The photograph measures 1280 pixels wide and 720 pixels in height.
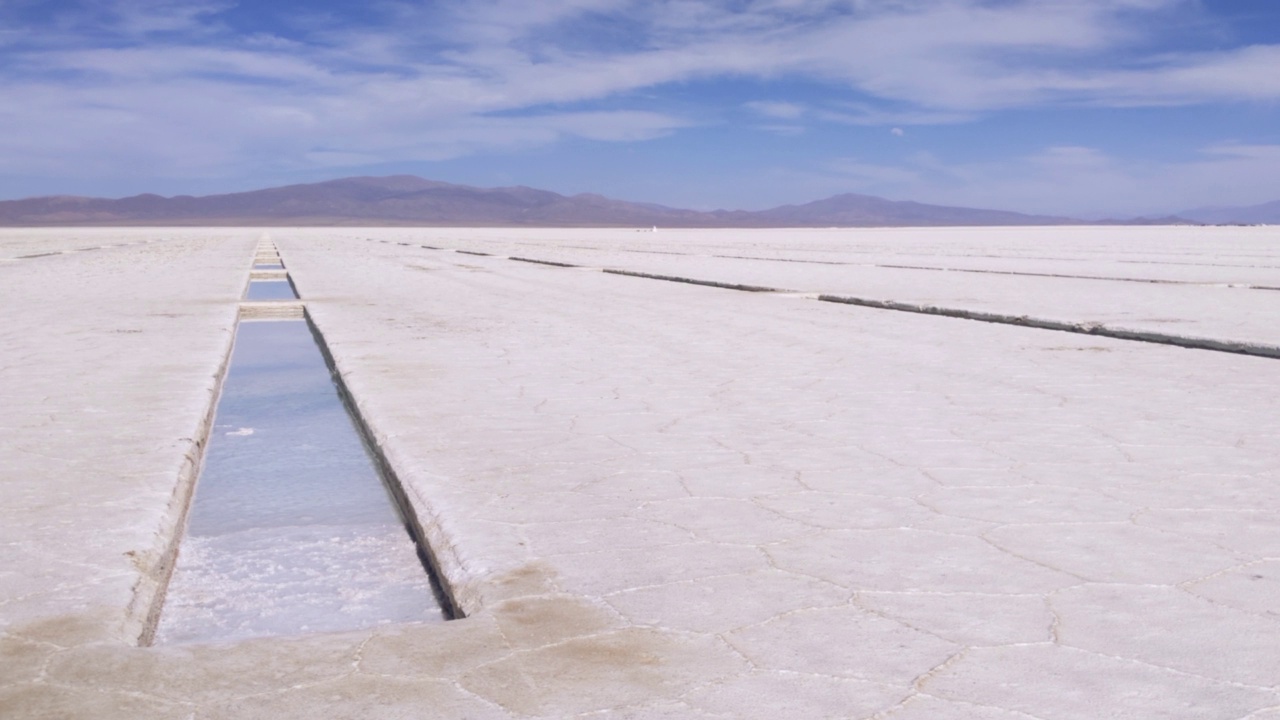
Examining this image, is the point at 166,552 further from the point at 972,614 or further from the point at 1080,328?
the point at 1080,328

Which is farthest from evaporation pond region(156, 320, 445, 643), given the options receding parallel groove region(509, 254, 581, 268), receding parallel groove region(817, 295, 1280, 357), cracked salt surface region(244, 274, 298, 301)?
receding parallel groove region(509, 254, 581, 268)

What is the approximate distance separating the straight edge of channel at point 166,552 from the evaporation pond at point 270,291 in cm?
606

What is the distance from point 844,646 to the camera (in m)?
1.63

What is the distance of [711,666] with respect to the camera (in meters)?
1.58

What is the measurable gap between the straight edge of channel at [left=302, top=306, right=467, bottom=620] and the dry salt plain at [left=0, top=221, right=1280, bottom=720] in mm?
21

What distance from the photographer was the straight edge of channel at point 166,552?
71.9 inches

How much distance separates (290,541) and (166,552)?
0.32m

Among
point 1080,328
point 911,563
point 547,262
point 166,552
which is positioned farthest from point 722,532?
point 547,262

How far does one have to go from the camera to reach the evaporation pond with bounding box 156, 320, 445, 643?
199 cm

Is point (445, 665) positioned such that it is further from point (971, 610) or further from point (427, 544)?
point (971, 610)

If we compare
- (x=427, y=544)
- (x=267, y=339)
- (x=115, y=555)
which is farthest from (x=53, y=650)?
(x=267, y=339)

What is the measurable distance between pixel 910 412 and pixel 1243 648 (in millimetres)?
1922

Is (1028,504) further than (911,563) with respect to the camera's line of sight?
Yes

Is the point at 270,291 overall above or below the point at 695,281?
below
